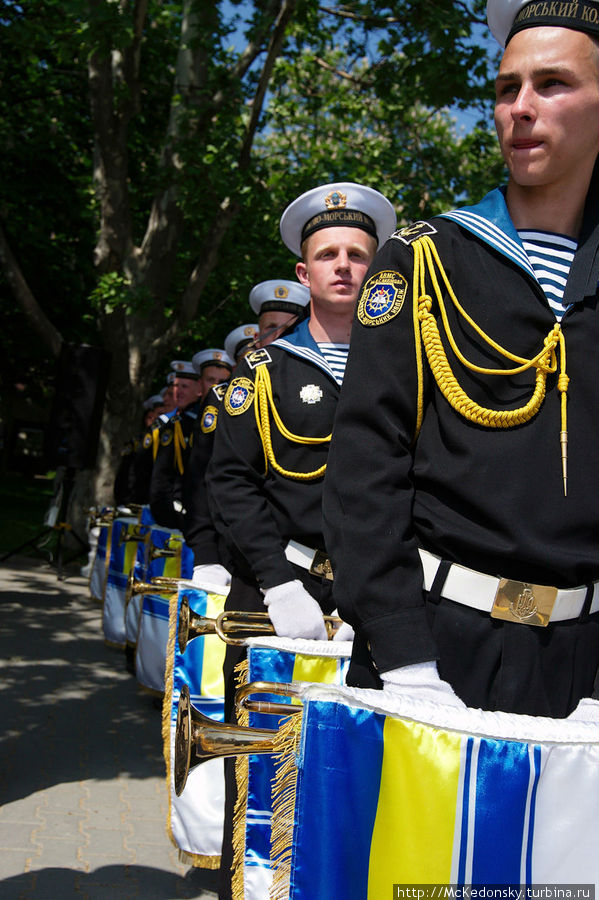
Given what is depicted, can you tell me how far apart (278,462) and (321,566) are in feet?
1.26

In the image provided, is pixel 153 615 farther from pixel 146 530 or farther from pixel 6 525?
pixel 6 525

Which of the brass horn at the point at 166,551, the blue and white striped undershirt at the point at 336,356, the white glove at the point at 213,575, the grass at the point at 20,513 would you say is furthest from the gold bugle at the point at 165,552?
the grass at the point at 20,513

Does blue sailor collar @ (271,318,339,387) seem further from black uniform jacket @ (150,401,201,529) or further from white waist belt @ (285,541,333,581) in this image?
black uniform jacket @ (150,401,201,529)

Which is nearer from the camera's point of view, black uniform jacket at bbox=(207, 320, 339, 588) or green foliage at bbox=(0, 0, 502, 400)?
black uniform jacket at bbox=(207, 320, 339, 588)

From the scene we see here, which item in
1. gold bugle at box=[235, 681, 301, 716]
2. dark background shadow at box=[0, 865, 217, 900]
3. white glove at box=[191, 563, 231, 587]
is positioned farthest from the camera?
white glove at box=[191, 563, 231, 587]

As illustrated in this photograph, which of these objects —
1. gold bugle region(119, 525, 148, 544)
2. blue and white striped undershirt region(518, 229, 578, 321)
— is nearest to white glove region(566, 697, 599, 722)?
blue and white striped undershirt region(518, 229, 578, 321)

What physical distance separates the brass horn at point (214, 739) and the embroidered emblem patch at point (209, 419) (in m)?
3.68

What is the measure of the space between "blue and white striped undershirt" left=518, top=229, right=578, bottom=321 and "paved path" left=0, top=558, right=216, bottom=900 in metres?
2.89

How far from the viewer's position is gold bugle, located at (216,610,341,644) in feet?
9.07

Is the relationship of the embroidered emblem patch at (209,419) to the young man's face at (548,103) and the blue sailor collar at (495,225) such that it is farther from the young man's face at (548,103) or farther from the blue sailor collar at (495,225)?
the young man's face at (548,103)

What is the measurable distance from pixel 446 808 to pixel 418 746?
0.09 meters

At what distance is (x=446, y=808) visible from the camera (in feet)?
4.78

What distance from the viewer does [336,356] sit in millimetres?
3352

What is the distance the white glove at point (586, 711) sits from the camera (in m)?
1.70
